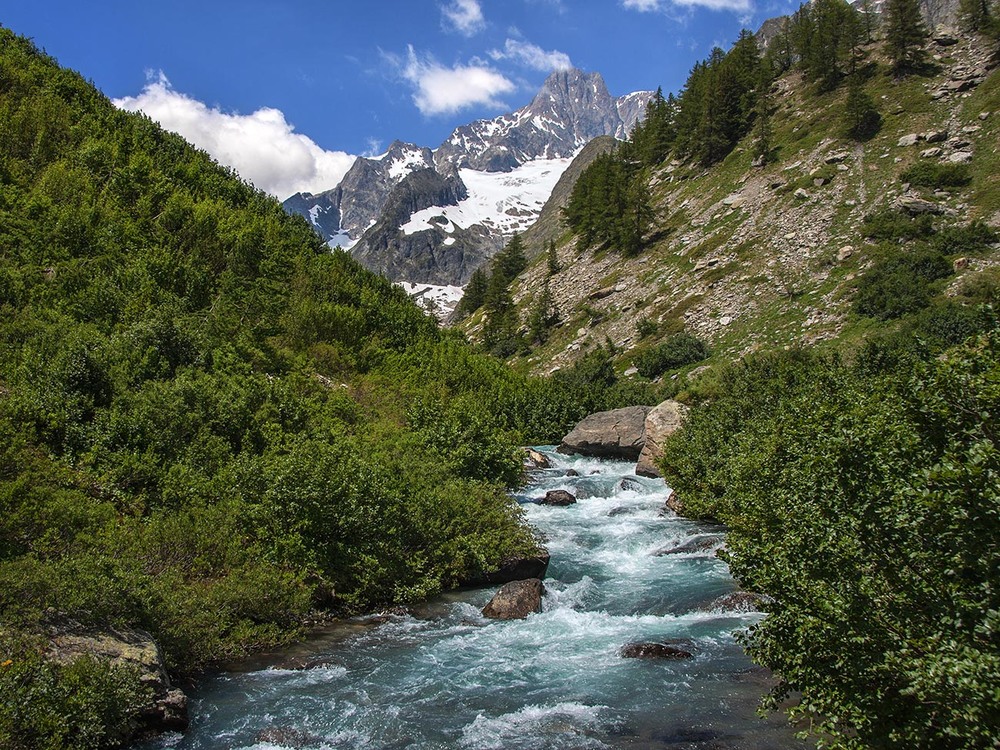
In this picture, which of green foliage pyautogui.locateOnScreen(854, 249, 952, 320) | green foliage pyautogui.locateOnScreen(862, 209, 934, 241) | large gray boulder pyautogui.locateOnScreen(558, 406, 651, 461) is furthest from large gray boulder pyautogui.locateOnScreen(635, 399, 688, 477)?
green foliage pyautogui.locateOnScreen(862, 209, 934, 241)

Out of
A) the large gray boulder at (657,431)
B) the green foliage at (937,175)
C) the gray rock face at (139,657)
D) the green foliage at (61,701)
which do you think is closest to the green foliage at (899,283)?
the green foliage at (937,175)

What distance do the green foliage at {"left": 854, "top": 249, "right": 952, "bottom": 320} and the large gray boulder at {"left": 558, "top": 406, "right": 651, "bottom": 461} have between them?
19671 millimetres

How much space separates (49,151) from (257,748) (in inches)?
1542

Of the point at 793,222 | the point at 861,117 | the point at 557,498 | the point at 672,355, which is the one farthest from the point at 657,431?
the point at 861,117

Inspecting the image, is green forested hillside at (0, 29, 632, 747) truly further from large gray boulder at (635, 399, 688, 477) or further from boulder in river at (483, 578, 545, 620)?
large gray boulder at (635, 399, 688, 477)

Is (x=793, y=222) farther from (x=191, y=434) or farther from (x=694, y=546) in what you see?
(x=191, y=434)

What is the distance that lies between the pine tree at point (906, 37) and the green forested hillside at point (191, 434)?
68.5 m

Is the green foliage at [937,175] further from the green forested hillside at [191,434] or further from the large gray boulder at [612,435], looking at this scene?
the green forested hillside at [191,434]

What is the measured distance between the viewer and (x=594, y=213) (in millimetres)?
91938

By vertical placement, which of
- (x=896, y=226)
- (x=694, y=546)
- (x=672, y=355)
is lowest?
(x=694, y=546)

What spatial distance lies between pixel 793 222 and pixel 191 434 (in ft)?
199

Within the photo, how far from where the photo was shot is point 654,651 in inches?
567

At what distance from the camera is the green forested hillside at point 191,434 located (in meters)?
12.7

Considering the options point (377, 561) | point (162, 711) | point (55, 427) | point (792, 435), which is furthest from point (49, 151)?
point (792, 435)
